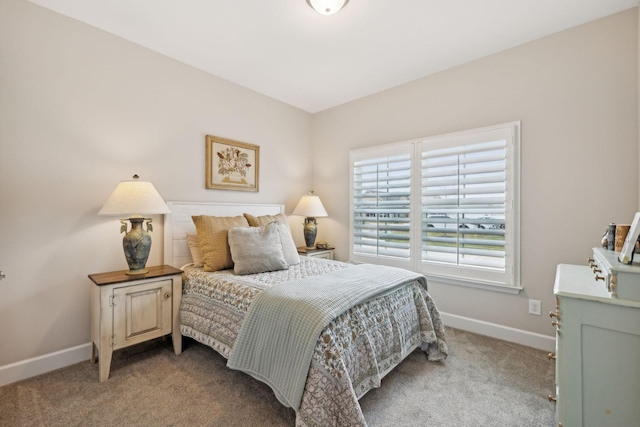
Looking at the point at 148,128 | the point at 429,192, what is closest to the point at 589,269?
the point at 429,192

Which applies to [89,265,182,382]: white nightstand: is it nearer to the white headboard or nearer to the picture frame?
the white headboard

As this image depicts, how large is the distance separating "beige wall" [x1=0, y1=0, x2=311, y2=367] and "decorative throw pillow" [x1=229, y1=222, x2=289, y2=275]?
0.78 m

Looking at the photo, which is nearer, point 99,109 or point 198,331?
point 198,331

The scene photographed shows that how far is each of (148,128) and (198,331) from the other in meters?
1.77

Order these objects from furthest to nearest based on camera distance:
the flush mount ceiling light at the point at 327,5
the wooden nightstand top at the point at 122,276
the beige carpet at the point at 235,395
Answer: the wooden nightstand top at the point at 122,276
the flush mount ceiling light at the point at 327,5
the beige carpet at the point at 235,395

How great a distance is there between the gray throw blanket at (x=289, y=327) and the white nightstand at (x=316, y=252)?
1.48 m

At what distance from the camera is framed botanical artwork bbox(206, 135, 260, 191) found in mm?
2980

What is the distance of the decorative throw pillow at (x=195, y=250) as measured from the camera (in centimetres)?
259

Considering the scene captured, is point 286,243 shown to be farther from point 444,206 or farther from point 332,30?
point 332,30

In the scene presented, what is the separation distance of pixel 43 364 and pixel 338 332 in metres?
2.15

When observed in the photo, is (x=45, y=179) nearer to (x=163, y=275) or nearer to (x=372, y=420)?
(x=163, y=275)

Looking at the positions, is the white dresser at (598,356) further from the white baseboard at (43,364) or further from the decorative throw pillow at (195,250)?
the white baseboard at (43,364)

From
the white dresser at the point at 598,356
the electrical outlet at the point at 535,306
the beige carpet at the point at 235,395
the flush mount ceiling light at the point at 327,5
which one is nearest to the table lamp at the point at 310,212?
the beige carpet at the point at 235,395

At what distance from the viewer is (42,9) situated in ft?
6.72
